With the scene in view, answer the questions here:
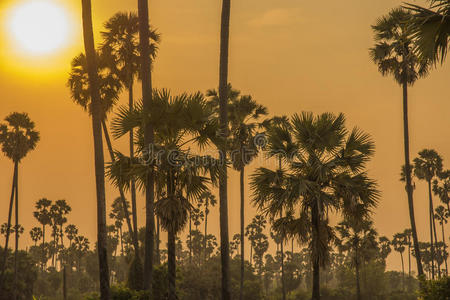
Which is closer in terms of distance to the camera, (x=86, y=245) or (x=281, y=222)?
(x=281, y=222)

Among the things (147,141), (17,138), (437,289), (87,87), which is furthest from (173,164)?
(17,138)

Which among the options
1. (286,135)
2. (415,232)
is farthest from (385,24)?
(286,135)

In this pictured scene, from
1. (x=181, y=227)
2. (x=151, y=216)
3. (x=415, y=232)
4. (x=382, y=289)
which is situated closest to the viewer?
(x=181, y=227)

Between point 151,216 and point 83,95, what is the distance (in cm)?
2374

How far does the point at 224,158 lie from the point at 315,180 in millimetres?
4457

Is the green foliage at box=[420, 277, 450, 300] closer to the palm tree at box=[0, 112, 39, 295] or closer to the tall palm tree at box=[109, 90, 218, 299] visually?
the tall palm tree at box=[109, 90, 218, 299]

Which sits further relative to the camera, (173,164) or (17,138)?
(17,138)

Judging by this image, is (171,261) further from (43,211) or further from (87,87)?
(43,211)

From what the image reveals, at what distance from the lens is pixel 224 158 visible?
1045 inches

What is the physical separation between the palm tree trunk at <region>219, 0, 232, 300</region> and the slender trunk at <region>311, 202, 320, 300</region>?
3547 millimetres

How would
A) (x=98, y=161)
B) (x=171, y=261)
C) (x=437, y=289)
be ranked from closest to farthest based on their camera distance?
(x=98, y=161) → (x=171, y=261) → (x=437, y=289)

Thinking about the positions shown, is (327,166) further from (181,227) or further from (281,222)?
(181,227)

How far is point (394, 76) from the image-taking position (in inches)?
1793

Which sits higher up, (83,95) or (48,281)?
(83,95)
